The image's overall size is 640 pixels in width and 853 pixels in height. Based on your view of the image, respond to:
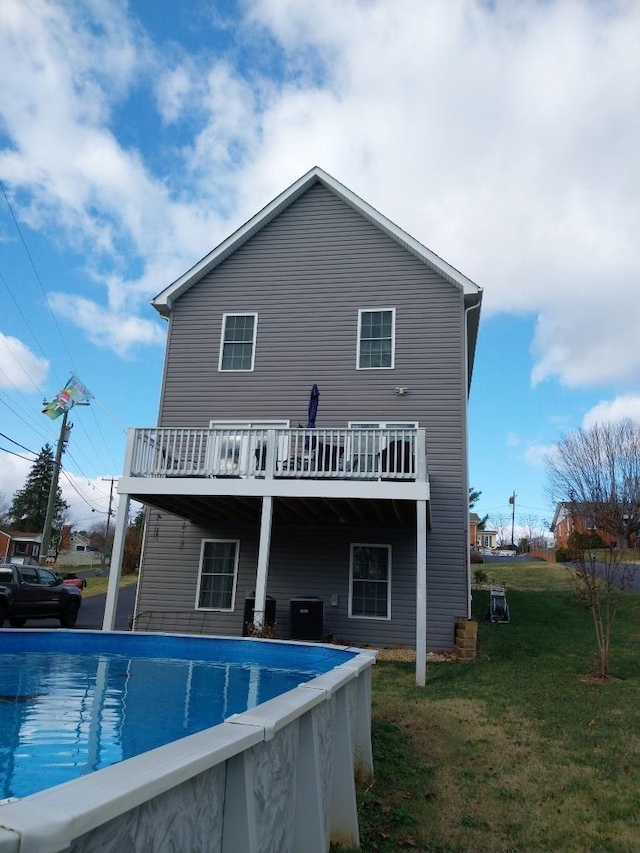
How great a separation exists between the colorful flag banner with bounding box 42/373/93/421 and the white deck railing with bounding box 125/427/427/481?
14.6 metres

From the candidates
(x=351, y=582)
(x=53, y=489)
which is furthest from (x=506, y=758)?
(x=53, y=489)

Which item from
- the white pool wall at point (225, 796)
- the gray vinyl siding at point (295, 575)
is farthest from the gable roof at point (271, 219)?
the white pool wall at point (225, 796)

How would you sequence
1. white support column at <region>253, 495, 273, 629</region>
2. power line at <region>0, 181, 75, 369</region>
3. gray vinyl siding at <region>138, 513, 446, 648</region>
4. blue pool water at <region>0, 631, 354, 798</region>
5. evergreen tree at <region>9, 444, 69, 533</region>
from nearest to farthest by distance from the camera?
blue pool water at <region>0, 631, 354, 798</region> → white support column at <region>253, 495, 273, 629</region> → gray vinyl siding at <region>138, 513, 446, 648</region> → power line at <region>0, 181, 75, 369</region> → evergreen tree at <region>9, 444, 69, 533</region>

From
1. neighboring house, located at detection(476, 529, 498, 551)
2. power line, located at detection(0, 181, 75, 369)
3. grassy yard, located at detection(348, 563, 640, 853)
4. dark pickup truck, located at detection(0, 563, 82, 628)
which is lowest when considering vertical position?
grassy yard, located at detection(348, 563, 640, 853)

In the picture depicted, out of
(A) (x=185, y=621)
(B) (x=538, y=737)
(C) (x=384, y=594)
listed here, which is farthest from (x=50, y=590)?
(B) (x=538, y=737)

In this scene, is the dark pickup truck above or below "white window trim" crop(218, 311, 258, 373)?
below

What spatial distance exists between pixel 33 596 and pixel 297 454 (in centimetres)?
804

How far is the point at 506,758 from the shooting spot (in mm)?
5852

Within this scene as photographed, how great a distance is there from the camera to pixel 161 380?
50.2 ft

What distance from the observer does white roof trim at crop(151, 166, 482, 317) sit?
14.7 meters

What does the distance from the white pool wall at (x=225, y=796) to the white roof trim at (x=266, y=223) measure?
12.3m

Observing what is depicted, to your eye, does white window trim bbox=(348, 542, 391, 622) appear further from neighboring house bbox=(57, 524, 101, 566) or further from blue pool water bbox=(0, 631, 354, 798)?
neighboring house bbox=(57, 524, 101, 566)

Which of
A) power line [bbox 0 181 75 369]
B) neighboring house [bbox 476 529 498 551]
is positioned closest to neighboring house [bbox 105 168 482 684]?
power line [bbox 0 181 75 369]

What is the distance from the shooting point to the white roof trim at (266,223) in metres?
14.7
